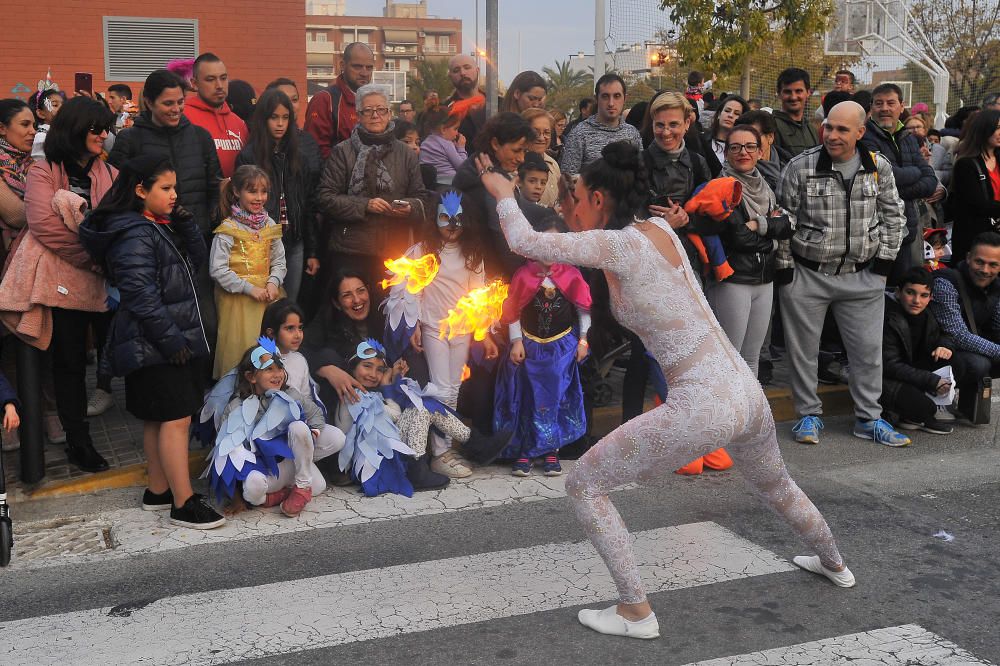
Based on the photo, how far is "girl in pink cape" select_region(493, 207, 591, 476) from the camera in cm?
658

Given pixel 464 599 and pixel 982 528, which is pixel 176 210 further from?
pixel 982 528

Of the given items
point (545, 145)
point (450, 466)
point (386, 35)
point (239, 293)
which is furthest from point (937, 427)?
point (386, 35)

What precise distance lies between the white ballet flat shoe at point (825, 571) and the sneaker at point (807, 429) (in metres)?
2.57

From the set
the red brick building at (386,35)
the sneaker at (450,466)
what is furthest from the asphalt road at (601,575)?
the red brick building at (386,35)

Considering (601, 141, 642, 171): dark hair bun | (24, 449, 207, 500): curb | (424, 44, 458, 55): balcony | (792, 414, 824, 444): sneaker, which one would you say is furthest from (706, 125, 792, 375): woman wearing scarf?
(424, 44, 458, 55): balcony

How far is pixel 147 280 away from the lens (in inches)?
212

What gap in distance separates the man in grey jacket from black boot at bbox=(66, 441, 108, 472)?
4047mm

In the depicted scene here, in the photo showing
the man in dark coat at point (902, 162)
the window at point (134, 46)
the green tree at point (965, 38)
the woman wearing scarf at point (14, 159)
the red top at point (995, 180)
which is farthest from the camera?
the green tree at point (965, 38)

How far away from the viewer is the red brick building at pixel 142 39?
66.1 feet

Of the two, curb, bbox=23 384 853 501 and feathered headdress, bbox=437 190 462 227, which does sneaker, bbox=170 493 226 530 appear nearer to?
curb, bbox=23 384 853 501

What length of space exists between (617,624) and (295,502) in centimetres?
221

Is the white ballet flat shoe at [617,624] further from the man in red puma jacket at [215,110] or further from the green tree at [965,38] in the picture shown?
the green tree at [965,38]

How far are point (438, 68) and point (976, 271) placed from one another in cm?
4425

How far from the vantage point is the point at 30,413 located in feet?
19.5
